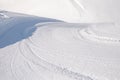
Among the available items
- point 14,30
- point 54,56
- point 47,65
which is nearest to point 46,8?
point 14,30

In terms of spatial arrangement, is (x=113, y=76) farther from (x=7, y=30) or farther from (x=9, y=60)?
(x=7, y=30)

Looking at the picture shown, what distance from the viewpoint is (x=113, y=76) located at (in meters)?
2.72

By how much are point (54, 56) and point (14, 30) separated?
5.35ft

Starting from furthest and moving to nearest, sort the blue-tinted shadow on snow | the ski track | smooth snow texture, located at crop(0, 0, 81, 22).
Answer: smooth snow texture, located at crop(0, 0, 81, 22)
the blue-tinted shadow on snow
the ski track

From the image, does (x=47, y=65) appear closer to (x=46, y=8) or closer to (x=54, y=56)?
(x=54, y=56)

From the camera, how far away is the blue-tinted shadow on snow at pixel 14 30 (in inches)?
165

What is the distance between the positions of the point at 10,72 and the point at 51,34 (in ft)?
5.75

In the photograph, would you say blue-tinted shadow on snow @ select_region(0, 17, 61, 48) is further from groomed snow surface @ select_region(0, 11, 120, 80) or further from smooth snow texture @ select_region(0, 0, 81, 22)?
smooth snow texture @ select_region(0, 0, 81, 22)

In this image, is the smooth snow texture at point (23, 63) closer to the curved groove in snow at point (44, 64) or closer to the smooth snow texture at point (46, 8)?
the curved groove in snow at point (44, 64)

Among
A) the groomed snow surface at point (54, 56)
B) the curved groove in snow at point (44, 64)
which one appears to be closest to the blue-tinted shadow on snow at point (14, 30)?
the groomed snow surface at point (54, 56)

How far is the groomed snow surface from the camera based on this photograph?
9.32ft

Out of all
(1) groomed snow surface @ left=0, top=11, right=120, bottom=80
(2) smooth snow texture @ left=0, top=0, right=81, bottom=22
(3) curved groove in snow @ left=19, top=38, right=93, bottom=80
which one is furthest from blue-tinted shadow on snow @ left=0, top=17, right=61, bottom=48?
(2) smooth snow texture @ left=0, top=0, right=81, bottom=22

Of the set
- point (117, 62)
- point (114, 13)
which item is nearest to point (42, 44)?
point (117, 62)

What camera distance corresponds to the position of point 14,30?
4.74 m
